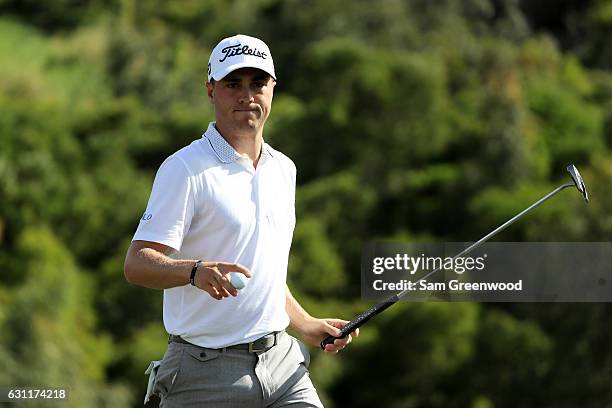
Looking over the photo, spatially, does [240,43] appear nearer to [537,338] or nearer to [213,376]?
[213,376]

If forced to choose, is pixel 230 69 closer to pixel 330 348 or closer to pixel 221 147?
pixel 221 147

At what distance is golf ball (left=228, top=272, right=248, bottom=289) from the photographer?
10.1 ft

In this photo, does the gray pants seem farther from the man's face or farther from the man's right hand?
the man's face

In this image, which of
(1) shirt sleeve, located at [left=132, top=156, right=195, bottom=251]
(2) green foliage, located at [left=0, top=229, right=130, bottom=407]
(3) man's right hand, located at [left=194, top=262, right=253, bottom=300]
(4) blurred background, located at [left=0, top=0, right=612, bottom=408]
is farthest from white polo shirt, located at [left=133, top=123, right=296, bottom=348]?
(4) blurred background, located at [left=0, top=0, right=612, bottom=408]

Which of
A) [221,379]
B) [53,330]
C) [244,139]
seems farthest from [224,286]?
[53,330]

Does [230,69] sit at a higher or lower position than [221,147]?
higher

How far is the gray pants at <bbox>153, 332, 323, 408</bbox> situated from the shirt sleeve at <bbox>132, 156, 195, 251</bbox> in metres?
0.32

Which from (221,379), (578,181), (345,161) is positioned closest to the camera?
(221,379)

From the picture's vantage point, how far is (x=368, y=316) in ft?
12.0

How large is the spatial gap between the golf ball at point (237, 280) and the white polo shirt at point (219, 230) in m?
0.24

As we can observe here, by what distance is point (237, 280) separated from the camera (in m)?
3.09

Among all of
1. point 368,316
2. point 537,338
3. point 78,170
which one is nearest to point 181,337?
point 368,316

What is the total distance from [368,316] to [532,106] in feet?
96.1

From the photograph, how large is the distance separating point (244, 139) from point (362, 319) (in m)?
0.64
